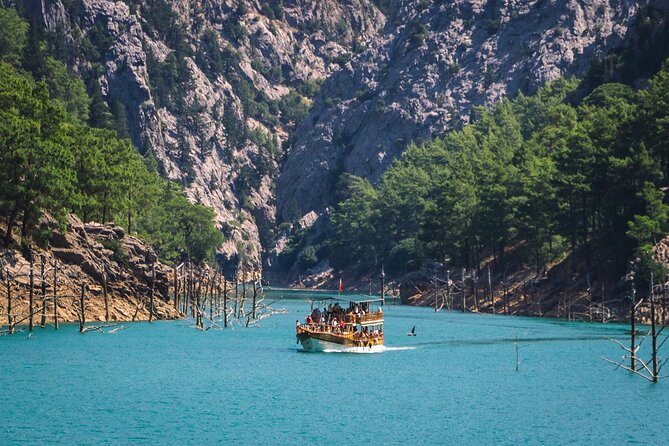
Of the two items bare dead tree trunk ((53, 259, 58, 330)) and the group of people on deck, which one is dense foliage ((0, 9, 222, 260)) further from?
the group of people on deck

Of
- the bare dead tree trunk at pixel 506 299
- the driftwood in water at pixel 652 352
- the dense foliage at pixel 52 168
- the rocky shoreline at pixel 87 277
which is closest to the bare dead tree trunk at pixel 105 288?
the rocky shoreline at pixel 87 277

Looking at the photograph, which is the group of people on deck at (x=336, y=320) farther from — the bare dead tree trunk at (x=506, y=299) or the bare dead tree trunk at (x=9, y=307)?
the bare dead tree trunk at (x=506, y=299)

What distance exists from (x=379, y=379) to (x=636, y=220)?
51.2 m

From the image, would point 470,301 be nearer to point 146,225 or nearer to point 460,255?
point 460,255

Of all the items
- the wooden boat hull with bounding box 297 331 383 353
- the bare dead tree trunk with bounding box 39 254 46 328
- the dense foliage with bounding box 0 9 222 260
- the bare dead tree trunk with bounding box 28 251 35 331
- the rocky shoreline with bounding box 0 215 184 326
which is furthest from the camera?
the dense foliage with bounding box 0 9 222 260

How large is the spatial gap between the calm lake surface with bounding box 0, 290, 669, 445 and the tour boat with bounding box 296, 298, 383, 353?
4.95ft

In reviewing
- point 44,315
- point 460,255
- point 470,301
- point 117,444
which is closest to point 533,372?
point 117,444

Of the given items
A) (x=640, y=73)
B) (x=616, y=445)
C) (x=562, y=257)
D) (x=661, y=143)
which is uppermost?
(x=640, y=73)

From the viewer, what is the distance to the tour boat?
98125mm

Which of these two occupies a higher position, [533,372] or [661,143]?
[661,143]

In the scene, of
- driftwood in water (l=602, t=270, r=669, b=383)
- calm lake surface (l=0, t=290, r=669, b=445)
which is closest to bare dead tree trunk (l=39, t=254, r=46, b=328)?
calm lake surface (l=0, t=290, r=669, b=445)

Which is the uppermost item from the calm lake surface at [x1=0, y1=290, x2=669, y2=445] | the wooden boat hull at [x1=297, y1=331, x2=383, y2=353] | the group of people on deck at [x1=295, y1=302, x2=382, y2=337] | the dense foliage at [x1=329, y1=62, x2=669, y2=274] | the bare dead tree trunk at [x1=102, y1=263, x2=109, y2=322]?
the dense foliage at [x1=329, y1=62, x2=669, y2=274]

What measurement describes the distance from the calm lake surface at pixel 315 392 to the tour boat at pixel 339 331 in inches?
59.5

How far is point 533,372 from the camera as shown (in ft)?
282
